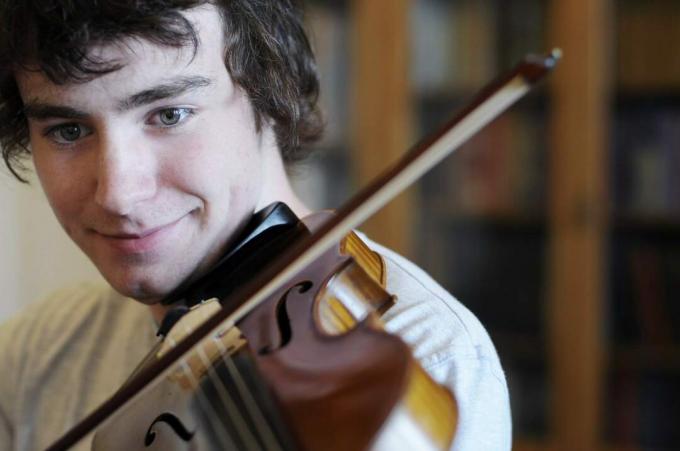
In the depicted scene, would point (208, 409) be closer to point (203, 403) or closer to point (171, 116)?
point (203, 403)

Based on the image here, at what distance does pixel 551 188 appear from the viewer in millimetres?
2273

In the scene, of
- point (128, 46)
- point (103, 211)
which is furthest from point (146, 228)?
point (128, 46)

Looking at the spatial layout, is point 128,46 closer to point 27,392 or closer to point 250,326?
point 250,326

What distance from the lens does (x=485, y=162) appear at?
2.37m

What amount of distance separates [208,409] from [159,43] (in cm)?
33

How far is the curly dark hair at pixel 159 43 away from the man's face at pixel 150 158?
1cm

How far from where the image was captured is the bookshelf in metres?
2.21

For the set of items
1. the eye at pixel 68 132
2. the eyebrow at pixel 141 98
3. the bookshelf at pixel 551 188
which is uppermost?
the eyebrow at pixel 141 98

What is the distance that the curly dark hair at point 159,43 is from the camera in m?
0.88

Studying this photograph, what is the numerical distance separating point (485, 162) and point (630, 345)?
1.76 feet

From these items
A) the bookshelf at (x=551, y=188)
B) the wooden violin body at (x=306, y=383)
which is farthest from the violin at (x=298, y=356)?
the bookshelf at (x=551, y=188)

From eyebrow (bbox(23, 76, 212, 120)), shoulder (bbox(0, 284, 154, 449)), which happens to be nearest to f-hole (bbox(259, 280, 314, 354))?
eyebrow (bbox(23, 76, 212, 120))

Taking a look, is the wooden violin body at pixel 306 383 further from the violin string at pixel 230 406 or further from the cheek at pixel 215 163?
the cheek at pixel 215 163

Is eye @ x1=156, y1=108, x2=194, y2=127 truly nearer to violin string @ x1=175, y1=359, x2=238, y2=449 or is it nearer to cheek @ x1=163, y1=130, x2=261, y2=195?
cheek @ x1=163, y1=130, x2=261, y2=195
